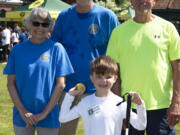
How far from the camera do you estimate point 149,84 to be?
3012 millimetres

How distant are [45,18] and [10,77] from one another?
667 millimetres

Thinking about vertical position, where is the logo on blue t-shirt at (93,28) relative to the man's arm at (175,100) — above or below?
above

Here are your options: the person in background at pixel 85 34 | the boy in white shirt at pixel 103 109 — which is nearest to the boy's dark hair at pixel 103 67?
the boy in white shirt at pixel 103 109

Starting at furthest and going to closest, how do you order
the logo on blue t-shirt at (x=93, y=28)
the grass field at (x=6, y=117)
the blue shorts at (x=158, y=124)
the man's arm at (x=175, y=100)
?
the grass field at (x=6, y=117)
the logo on blue t-shirt at (x=93, y=28)
the blue shorts at (x=158, y=124)
the man's arm at (x=175, y=100)

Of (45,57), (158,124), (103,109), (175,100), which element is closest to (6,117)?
(45,57)


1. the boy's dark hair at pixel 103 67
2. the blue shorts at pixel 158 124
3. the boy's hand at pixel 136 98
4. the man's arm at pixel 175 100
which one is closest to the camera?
the boy's hand at pixel 136 98

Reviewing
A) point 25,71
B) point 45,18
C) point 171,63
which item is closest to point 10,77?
point 25,71

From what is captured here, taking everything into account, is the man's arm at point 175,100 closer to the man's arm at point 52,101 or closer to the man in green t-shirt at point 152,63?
the man in green t-shirt at point 152,63

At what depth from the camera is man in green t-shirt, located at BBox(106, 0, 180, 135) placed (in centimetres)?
299

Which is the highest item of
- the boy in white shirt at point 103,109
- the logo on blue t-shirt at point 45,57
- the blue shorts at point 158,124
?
the logo on blue t-shirt at point 45,57

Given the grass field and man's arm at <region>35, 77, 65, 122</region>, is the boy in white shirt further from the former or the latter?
the grass field

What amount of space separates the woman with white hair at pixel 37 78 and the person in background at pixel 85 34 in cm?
36

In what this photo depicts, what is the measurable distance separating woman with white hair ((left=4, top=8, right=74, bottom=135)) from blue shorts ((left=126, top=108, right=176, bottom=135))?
843 millimetres

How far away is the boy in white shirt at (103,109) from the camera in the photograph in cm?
268
